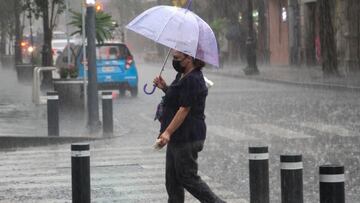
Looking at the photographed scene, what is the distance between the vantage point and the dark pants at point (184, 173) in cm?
710

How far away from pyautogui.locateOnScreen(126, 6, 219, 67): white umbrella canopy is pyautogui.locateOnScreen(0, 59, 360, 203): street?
2542 mm

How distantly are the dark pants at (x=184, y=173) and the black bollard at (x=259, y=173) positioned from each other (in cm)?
63

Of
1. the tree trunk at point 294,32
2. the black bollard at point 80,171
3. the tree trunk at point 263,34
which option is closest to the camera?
the black bollard at point 80,171

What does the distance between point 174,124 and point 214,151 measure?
641cm

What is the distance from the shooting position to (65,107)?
20125mm

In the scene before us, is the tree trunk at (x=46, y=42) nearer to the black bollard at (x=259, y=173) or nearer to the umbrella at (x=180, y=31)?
the black bollard at (x=259, y=173)

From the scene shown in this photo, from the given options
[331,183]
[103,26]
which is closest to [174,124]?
[331,183]

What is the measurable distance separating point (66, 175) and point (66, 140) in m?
3.90

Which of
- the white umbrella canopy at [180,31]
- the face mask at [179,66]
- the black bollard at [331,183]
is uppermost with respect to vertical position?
the white umbrella canopy at [180,31]

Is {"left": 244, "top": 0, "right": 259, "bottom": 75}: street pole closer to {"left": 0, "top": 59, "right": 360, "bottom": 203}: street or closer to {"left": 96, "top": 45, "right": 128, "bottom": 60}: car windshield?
{"left": 96, "top": 45, "right": 128, "bottom": 60}: car windshield

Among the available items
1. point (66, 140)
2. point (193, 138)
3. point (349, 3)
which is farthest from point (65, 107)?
point (349, 3)

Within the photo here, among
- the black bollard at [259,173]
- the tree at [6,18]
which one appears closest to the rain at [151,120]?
the black bollard at [259,173]

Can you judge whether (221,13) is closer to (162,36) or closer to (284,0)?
(284,0)

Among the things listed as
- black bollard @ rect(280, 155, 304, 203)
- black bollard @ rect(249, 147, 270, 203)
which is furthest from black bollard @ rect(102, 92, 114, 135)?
black bollard @ rect(280, 155, 304, 203)
